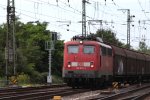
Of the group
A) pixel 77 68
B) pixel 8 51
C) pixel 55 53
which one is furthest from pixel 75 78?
pixel 55 53

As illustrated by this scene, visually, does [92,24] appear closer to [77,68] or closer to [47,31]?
[47,31]

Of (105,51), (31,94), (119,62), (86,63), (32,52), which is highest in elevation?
(32,52)

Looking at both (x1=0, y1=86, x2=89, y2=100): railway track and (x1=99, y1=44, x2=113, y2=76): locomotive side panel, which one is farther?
(x1=99, y1=44, x2=113, y2=76): locomotive side panel

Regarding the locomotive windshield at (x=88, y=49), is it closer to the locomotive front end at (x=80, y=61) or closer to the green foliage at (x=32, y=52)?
the locomotive front end at (x=80, y=61)

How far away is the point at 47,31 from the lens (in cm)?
6359

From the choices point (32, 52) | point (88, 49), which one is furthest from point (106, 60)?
point (32, 52)

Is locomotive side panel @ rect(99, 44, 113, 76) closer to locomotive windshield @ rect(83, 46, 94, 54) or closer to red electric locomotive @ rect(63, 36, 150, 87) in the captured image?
red electric locomotive @ rect(63, 36, 150, 87)

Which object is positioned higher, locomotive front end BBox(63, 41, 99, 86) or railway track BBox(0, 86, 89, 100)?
locomotive front end BBox(63, 41, 99, 86)

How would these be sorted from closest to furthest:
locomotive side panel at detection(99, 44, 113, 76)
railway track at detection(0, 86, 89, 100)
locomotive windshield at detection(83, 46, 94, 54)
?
railway track at detection(0, 86, 89, 100) < locomotive windshield at detection(83, 46, 94, 54) < locomotive side panel at detection(99, 44, 113, 76)

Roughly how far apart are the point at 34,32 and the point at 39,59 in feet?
19.2

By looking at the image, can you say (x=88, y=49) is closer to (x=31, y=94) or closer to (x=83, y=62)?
(x=83, y=62)

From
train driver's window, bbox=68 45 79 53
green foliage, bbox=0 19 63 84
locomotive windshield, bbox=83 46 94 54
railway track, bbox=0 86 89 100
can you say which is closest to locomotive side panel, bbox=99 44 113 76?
locomotive windshield, bbox=83 46 94 54

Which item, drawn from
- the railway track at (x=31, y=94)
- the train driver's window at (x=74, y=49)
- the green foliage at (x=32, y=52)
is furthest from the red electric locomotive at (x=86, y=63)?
the green foliage at (x=32, y=52)

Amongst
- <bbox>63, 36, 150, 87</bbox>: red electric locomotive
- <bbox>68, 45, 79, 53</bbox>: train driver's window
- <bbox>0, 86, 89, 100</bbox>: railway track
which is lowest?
<bbox>0, 86, 89, 100</bbox>: railway track
